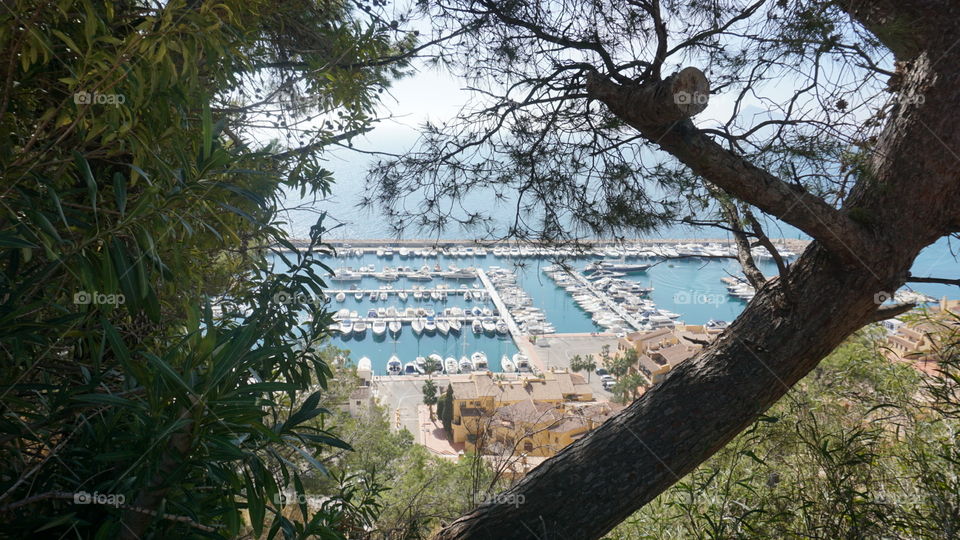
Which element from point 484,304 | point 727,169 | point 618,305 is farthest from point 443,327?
point 727,169

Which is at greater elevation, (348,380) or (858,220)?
(348,380)

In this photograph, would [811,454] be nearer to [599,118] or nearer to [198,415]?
[599,118]

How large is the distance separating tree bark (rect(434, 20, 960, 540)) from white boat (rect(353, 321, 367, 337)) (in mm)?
3468

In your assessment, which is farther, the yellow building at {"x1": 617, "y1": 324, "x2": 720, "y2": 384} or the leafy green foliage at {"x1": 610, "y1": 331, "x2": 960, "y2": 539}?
the yellow building at {"x1": 617, "y1": 324, "x2": 720, "y2": 384}

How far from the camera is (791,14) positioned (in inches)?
65.8

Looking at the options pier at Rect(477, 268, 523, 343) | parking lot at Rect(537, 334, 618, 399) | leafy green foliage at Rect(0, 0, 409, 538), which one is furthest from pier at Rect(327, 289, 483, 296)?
leafy green foliage at Rect(0, 0, 409, 538)

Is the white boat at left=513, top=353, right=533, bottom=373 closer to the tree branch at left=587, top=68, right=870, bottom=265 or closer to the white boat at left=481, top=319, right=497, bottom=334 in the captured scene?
the white boat at left=481, top=319, right=497, bottom=334

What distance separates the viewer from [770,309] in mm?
1828

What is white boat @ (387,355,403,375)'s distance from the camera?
17.8 ft

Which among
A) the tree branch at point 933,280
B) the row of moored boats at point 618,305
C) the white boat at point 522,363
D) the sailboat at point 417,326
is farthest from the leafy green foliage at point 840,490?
the row of moored boats at point 618,305

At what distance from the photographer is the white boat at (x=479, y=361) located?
5.91m

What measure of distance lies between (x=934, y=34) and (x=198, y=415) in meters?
2.14

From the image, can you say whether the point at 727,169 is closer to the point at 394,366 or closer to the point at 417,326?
the point at 417,326

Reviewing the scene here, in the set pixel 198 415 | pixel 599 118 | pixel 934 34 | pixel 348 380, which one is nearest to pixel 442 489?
pixel 348 380
